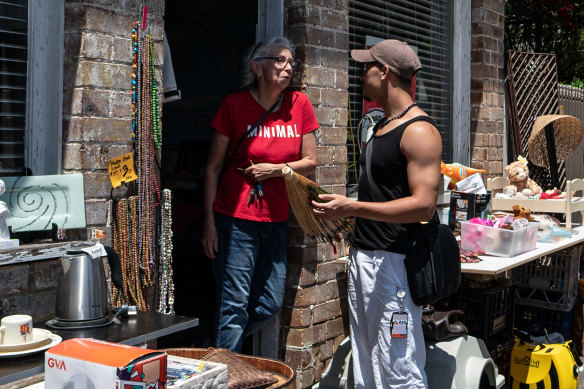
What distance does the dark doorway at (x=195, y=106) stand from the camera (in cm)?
588

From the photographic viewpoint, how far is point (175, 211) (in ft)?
18.9

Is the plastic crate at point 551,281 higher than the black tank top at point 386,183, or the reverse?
the black tank top at point 386,183

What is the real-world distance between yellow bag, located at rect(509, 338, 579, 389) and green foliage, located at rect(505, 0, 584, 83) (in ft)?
14.6

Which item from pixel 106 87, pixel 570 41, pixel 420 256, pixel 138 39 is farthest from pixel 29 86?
pixel 570 41

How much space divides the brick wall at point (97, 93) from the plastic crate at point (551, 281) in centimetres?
319

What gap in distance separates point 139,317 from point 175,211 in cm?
298

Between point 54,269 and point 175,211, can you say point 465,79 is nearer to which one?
point 175,211

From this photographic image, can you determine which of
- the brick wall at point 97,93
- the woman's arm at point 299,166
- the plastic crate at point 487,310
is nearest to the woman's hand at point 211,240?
the woman's arm at point 299,166

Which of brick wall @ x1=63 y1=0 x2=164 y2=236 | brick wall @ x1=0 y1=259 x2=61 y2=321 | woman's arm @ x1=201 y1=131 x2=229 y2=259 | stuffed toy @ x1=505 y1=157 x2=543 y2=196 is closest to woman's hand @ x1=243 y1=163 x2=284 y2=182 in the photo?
woman's arm @ x1=201 y1=131 x2=229 y2=259

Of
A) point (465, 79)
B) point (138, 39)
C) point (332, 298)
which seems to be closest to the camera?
point (138, 39)

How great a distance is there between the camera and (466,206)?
15.7 feet

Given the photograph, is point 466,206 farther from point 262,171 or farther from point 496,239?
point 262,171

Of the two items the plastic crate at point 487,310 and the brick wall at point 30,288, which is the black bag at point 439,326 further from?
the brick wall at point 30,288

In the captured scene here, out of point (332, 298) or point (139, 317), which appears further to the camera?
point (332, 298)
